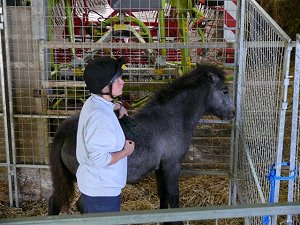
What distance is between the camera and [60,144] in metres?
3.90

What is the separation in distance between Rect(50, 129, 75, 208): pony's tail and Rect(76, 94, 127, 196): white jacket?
972mm

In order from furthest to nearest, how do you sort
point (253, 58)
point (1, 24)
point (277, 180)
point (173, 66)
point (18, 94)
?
point (173, 66) → point (18, 94) → point (1, 24) → point (253, 58) → point (277, 180)

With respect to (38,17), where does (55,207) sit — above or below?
below

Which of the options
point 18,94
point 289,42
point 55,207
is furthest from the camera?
point 18,94

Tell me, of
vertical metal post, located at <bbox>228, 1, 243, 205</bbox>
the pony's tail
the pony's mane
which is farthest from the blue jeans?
vertical metal post, located at <bbox>228, 1, 243, 205</bbox>

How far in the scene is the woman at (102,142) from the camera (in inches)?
106

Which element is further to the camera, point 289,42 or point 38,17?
point 38,17

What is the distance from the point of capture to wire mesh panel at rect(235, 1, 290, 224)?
9.48ft

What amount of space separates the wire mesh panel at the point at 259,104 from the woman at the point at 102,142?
2.98ft

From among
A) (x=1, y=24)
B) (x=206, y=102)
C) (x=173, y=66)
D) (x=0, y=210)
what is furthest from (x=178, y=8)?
(x=0, y=210)

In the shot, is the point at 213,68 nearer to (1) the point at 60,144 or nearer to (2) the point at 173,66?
(2) the point at 173,66

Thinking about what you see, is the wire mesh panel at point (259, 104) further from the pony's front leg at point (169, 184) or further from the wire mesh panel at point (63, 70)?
the pony's front leg at point (169, 184)

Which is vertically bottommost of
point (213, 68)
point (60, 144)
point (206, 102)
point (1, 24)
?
point (60, 144)

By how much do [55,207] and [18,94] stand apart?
4.43 feet
